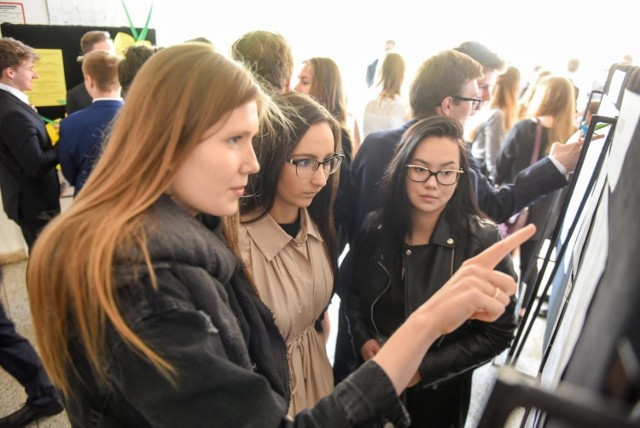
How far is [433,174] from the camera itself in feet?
4.20

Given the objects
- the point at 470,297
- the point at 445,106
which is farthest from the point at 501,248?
A: the point at 445,106

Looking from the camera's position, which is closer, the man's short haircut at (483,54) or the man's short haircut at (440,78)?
the man's short haircut at (440,78)

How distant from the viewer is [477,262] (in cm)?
75

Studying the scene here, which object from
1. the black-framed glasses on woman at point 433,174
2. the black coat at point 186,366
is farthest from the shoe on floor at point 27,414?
the black-framed glasses on woman at point 433,174

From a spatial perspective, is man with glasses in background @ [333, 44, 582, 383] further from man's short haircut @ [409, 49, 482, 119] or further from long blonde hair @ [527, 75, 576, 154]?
long blonde hair @ [527, 75, 576, 154]

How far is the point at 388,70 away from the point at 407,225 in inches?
94.8

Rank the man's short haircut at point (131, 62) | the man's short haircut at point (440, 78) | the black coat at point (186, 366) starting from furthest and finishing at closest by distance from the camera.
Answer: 1. the man's short haircut at point (131, 62)
2. the man's short haircut at point (440, 78)
3. the black coat at point (186, 366)

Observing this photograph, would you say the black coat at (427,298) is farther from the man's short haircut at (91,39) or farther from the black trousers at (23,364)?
the man's short haircut at (91,39)

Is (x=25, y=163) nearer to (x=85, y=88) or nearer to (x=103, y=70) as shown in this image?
(x=103, y=70)

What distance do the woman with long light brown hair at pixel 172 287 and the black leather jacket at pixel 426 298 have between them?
512mm

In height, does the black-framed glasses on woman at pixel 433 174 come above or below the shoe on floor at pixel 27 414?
above

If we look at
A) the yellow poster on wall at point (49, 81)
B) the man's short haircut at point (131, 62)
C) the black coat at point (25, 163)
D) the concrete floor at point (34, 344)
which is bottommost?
the concrete floor at point (34, 344)

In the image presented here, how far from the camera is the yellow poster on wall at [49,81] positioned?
3.24 m

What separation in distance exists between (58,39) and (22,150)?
55.5 inches
